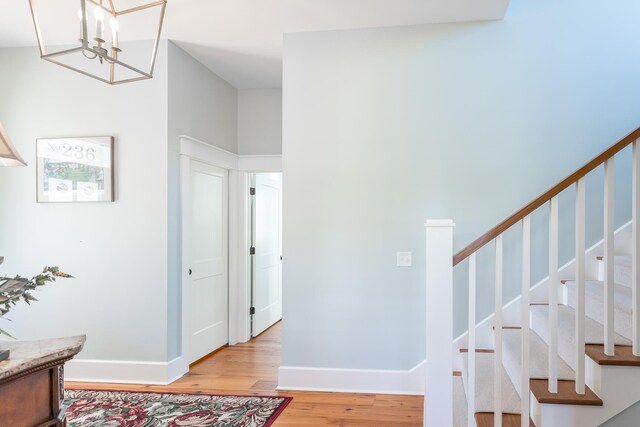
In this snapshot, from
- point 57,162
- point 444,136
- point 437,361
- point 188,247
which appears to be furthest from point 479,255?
point 57,162

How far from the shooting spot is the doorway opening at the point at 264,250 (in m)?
5.35

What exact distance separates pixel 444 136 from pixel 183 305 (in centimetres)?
250

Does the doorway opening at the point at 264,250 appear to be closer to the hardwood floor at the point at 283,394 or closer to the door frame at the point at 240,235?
the door frame at the point at 240,235

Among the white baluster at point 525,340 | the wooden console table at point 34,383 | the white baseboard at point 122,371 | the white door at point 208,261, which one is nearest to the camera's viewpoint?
the wooden console table at point 34,383

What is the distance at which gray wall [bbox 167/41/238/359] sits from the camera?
388 centimetres

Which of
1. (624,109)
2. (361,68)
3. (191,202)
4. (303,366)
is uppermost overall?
(361,68)

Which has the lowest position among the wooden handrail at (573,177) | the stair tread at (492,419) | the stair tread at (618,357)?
the stair tread at (492,419)

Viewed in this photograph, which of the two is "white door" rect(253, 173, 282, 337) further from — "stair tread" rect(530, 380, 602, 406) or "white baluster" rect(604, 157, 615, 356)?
"white baluster" rect(604, 157, 615, 356)

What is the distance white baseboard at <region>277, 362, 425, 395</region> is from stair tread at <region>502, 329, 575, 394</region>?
0.82m

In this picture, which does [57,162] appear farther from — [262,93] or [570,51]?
[570,51]

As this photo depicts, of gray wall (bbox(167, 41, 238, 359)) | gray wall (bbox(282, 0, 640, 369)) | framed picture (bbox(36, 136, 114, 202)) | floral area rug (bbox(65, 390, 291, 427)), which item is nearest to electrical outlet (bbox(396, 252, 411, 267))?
gray wall (bbox(282, 0, 640, 369))

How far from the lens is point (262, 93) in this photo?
518cm

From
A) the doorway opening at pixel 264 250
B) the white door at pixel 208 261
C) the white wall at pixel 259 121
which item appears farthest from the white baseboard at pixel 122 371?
the white wall at pixel 259 121

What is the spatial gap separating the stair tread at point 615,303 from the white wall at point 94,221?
2965mm
